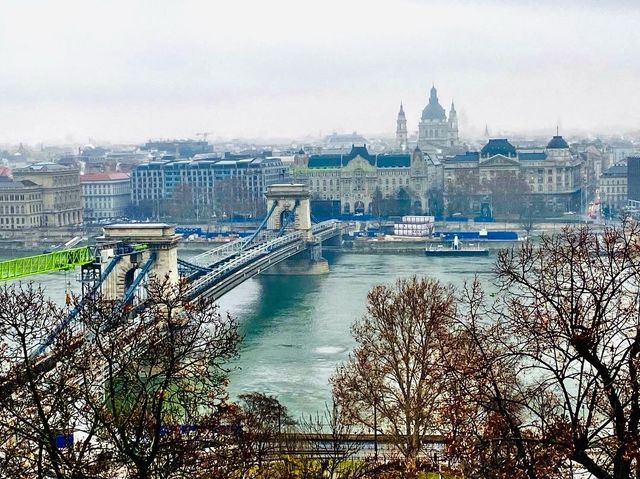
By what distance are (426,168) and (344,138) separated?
61.1m

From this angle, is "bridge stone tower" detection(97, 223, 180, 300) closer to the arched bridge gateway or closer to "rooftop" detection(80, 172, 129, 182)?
the arched bridge gateway

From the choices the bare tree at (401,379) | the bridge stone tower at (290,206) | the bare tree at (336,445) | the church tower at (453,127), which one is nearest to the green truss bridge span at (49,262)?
the bare tree at (336,445)

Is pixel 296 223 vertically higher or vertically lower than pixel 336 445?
lower

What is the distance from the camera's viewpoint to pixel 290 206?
1054 inches

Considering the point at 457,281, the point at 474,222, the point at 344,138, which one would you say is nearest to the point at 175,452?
the point at 457,281

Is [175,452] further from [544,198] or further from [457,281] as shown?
[544,198]

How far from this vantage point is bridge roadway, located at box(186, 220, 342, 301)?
1622cm

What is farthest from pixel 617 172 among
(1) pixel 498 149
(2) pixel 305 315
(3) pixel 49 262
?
(3) pixel 49 262

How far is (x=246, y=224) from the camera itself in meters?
33.9

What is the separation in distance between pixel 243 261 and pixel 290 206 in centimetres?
803

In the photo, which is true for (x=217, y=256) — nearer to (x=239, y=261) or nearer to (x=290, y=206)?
(x=290, y=206)

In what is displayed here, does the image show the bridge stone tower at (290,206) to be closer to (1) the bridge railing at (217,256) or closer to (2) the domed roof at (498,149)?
(1) the bridge railing at (217,256)

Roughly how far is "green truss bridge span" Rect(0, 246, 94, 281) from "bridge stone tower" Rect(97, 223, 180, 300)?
26cm

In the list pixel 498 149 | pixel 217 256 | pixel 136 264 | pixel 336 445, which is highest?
pixel 498 149
